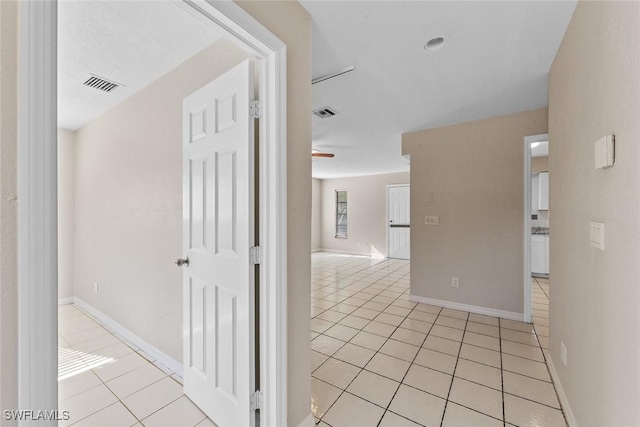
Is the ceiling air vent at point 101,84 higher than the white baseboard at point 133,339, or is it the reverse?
the ceiling air vent at point 101,84

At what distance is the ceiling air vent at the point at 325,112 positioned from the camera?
10.0ft

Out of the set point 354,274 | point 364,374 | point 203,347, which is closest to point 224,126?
point 203,347

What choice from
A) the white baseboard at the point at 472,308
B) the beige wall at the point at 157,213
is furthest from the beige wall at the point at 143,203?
the white baseboard at the point at 472,308

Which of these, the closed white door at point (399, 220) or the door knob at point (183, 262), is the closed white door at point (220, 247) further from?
the closed white door at point (399, 220)

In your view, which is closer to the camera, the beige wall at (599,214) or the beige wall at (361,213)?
the beige wall at (599,214)

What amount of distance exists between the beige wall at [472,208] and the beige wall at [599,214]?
1.31 metres

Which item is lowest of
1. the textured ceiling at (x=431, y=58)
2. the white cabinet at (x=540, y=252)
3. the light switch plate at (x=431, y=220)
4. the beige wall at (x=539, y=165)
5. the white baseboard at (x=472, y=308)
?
the white baseboard at (x=472, y=308)

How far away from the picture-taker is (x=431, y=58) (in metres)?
2.08

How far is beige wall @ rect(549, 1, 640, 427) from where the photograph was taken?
A: 943mm

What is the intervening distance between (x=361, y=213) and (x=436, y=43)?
646 cm

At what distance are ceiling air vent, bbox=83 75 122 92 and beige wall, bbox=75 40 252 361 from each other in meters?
0.16

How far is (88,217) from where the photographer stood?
3262mm

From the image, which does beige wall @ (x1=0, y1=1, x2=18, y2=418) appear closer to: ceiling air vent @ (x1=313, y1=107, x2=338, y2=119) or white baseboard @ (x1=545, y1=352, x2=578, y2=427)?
white baseboard @ (x1=545, y1=352, x2=578, y2=427)

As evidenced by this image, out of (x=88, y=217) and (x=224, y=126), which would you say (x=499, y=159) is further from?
(x=88, y=217)
